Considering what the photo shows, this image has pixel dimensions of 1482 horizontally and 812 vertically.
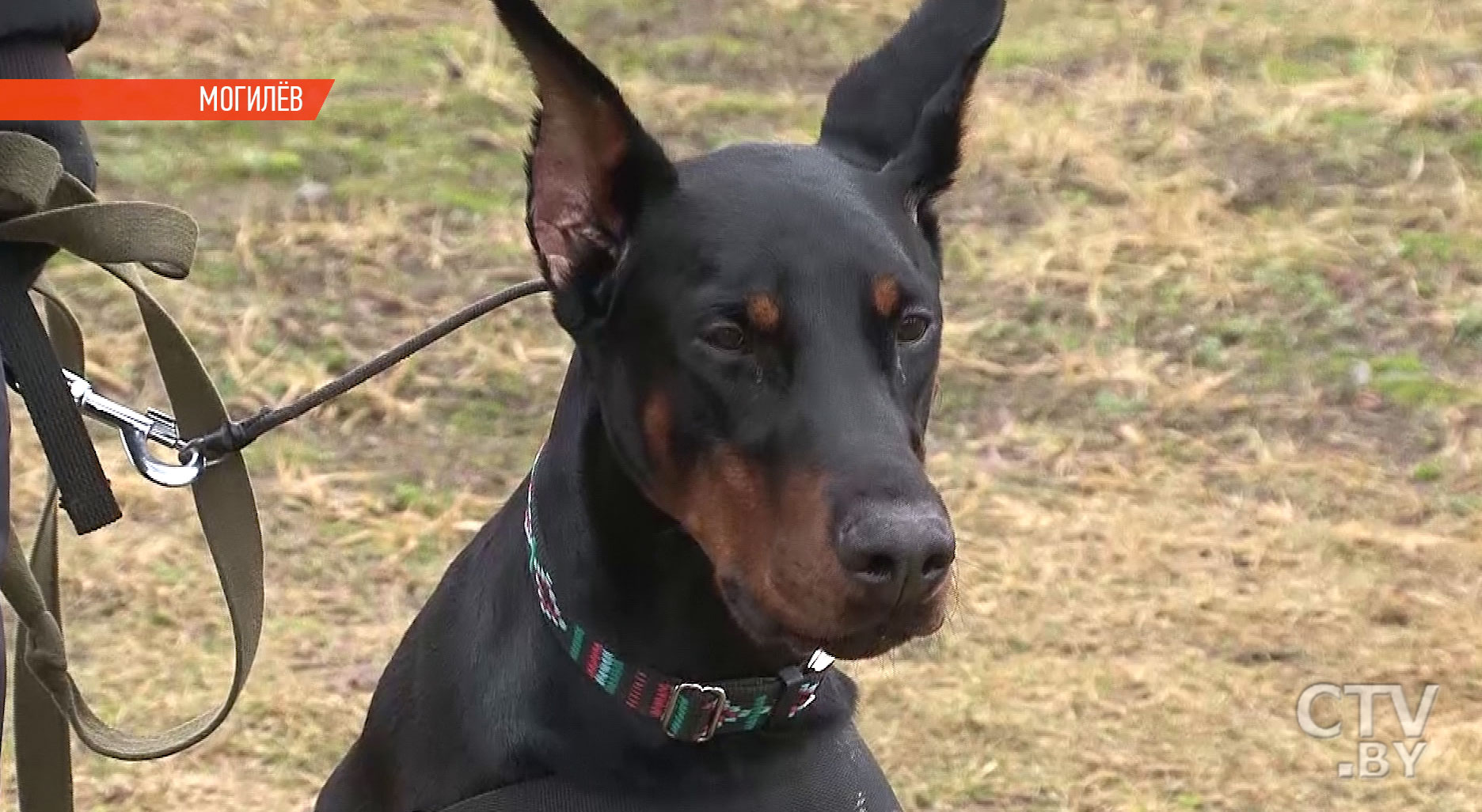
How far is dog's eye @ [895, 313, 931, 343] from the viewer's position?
254 cm

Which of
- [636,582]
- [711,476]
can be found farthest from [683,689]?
[711,476]

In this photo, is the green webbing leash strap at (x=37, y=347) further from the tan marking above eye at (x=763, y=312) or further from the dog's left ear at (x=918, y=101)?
the dog's left ear at (x=918, y=101)

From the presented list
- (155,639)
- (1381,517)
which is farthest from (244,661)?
(1381,517)

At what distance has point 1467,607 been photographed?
4855 millimetres

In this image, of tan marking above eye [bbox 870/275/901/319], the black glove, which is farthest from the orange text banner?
tan marking above eye [bbox 870/275/901/319]

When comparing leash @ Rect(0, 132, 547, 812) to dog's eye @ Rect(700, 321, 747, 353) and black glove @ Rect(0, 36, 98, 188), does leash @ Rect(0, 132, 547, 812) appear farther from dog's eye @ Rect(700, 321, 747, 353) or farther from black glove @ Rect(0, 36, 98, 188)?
dog's eye @ Rect(700, 321, 747, 353)

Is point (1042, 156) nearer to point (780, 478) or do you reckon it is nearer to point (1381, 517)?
Answer: point (1381, 517)

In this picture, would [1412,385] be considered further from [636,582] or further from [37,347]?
[37,347]

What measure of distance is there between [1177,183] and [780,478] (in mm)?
4750

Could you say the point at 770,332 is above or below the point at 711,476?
above

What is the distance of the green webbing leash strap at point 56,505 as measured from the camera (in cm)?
243

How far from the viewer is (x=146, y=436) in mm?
2912

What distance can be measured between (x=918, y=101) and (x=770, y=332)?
1.91 feet

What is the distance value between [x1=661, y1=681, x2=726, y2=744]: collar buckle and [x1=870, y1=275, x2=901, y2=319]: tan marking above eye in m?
0.55
